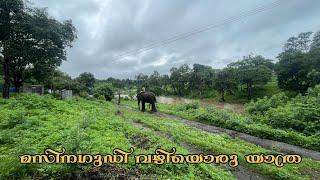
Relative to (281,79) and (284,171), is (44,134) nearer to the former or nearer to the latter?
(284,171)

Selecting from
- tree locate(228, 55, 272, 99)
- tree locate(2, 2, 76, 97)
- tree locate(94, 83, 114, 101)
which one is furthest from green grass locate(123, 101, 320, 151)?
tree locate(228, 55, 272, 99)

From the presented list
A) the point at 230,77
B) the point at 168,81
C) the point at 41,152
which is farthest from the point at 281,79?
the point at 41,152

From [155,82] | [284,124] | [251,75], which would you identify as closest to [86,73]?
[155,82]

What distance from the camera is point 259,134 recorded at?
56.0 ft

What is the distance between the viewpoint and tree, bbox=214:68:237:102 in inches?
2783

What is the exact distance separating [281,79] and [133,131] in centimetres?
5468

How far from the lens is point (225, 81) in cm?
7062

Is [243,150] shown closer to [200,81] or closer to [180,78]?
Answer: [200,81]

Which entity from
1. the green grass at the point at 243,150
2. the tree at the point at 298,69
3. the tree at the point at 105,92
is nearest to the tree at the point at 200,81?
the tree at the point at 298,69

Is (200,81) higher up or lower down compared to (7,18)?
lower down

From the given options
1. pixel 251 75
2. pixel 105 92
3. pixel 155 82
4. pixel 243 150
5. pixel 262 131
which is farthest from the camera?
pixel 155 82

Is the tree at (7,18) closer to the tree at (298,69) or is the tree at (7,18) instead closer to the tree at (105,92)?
the tree at (105,92)

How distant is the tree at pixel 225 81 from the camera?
232 feet

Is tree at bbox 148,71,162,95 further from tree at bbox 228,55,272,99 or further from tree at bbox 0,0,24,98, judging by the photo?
tree at bbox 0,0,24,98
